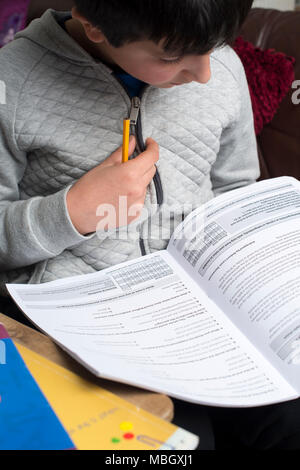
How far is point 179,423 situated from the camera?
587 mm

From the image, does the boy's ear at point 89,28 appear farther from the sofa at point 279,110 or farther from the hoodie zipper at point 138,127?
the sofa at point 279,110

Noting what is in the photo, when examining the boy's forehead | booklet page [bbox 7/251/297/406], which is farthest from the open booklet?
the boy's forehead

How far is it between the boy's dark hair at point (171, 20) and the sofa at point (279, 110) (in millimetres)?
559

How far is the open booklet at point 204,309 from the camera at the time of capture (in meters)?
0.54

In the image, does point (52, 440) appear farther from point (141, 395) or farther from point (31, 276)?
point (31, 276)

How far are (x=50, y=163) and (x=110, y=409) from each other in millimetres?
405

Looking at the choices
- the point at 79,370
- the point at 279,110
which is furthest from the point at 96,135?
the point at 279,110

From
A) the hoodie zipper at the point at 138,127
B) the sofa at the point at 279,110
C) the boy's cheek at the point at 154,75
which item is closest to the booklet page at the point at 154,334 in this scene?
the hoodie zipper at the point at 138,127

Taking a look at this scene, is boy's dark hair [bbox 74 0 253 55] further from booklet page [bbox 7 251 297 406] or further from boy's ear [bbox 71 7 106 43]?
booklet page [bbox 7 251 297 406]

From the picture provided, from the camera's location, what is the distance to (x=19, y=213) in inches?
28.2

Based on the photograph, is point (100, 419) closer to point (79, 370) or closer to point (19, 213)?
point (79, 370)

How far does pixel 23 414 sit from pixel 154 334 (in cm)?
17

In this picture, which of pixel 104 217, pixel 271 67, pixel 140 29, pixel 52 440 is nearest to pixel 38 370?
pixel 52 440

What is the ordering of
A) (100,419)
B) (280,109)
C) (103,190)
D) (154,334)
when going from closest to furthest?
(100,419), (154,334), (103,190), (280,109)
